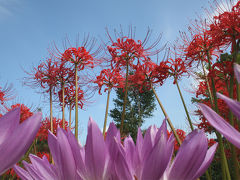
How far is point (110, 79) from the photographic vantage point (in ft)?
7.50

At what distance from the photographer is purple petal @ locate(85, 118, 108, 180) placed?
0.79 feet

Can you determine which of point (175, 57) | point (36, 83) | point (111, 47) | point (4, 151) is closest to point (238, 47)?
point (175, 57)

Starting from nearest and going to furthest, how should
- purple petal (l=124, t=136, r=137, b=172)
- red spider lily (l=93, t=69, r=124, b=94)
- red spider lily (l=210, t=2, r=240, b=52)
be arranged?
1. purple petal (l=124, t=136, r=137, b=172)
2. red spider lily (l=210, t=2, r=240, b=52)
3. red spider lily (l=93, t=69, r=124, b=94)

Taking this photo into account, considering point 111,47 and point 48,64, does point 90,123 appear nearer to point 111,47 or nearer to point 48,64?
point 111,47

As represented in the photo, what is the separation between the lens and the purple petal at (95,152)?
24 centimetres

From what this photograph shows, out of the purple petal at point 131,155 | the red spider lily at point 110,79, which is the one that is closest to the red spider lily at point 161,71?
the red spider lily at point 110,79

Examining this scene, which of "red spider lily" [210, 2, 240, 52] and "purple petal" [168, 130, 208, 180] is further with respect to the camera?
"red spider lily" [210, 2, 240, 52]

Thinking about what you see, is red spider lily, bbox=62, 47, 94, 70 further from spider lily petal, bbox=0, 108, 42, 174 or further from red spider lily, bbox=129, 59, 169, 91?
spider lily petal, bbox=0, 108, 42, 174

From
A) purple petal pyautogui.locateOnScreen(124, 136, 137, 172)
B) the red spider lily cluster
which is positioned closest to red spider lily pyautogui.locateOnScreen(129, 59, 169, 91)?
the red spider lily cluster

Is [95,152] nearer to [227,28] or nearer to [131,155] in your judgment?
[131,155]

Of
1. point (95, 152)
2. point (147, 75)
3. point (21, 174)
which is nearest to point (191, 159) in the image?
point (95, 152)

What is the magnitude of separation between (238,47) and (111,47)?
1145 millimetres

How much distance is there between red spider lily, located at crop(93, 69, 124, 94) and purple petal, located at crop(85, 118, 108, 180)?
6.67ft

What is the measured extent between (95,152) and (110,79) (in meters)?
2.05
